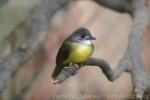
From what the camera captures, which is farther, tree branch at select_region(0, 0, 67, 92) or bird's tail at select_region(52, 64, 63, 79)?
tree branch at select_region(0, 0, 67, 92)

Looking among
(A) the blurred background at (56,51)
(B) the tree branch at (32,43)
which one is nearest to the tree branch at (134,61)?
(B) the tree branch at (32,43)

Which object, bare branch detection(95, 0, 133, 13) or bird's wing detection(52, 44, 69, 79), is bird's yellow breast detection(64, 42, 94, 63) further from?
bare branch detection(95, 0, 133, 13)

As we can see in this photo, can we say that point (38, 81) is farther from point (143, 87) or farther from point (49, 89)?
point (143, 87)

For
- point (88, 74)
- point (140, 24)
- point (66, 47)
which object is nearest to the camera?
point (66, 47)

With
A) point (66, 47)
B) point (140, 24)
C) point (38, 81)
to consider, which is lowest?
point (38, 81)

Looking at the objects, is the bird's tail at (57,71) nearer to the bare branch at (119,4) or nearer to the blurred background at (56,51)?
the bare branch at (119,4)

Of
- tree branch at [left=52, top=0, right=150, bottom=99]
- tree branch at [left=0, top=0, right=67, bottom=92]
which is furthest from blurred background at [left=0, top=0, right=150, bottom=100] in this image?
tree branch at [left=52, top=0, right=150, bottom=99]

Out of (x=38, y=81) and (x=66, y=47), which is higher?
(x=66, y=47)

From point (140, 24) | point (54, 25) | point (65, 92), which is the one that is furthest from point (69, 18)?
point (140, 24)
